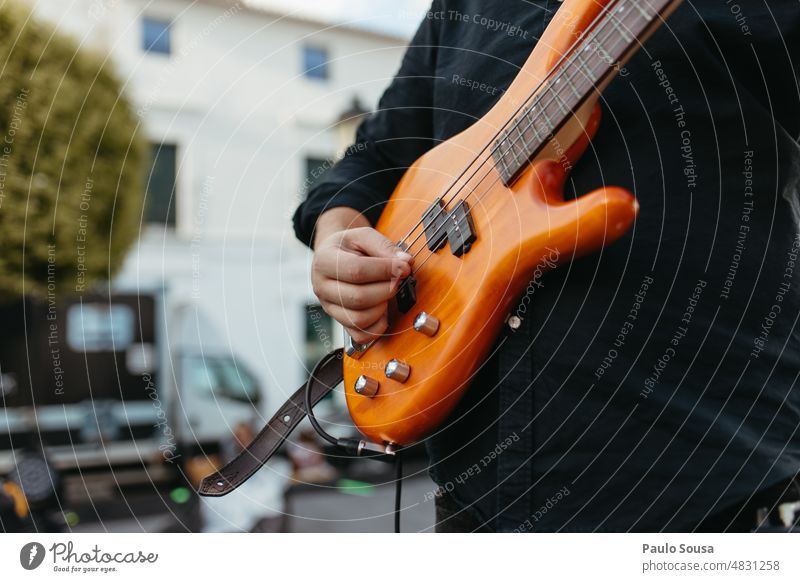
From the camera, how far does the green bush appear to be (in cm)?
477

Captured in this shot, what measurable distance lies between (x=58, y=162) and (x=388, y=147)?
4784mm

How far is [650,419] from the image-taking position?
2.50 feet

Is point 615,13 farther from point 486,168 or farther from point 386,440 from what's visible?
point 386,440

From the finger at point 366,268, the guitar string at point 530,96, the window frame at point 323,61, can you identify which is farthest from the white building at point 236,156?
the finger at point 366,268

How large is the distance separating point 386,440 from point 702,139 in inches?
20.4

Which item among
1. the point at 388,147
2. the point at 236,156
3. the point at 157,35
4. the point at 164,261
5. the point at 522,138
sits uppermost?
the point at 236,156

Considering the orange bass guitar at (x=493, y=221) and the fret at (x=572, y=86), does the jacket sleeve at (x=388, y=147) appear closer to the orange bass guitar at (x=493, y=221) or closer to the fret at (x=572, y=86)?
the orange bass guitar at (x=493, y=221)

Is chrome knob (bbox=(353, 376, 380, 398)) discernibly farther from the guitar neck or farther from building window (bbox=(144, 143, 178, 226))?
building window (bbox=(144, 143, 178, 226))

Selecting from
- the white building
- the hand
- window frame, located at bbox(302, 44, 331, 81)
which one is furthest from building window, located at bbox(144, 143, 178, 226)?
the hand

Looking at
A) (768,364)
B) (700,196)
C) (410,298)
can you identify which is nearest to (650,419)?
(768,364)

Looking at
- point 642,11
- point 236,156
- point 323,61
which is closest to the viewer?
point 642,11

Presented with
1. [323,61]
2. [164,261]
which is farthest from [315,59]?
[164,261]

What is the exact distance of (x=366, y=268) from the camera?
2.87 feet

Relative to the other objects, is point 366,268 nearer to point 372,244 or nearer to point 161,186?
point 372,244
